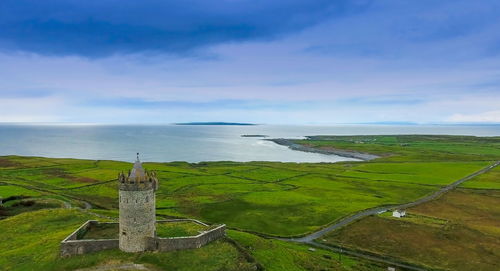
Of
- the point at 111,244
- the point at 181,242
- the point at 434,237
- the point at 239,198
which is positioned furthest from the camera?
the point at 239,198

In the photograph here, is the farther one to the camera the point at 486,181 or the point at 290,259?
the point at 486,181

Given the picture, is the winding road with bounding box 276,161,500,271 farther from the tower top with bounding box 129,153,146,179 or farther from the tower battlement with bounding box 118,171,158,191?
the tower top with bounding box 129,153,146,179

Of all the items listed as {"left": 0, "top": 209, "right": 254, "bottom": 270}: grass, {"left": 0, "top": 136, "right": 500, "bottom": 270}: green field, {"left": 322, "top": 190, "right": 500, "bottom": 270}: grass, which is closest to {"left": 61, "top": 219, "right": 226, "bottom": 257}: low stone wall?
{"left": 0, "top": 209, "right": 254, "bottom": 270}: grass

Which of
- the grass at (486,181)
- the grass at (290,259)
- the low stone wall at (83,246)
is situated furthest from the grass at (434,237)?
the low stone wall at (83,246)

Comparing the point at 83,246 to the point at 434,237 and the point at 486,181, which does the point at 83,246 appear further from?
the point at 486,181

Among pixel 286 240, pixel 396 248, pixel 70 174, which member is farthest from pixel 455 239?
pixel 70 174

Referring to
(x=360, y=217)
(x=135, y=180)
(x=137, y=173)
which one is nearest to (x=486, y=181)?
(x=360, y=217)

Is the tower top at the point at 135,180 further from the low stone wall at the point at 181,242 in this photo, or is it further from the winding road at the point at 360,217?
the winding road at the point at 360,217

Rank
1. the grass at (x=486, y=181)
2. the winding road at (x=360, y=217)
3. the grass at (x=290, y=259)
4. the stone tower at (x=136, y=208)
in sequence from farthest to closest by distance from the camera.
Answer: the grass at (x=486, y=181)
the winding road at (x=360, y=217)
the grass at (x=290, y=259)
the stone tower at (x=136, y=208)
